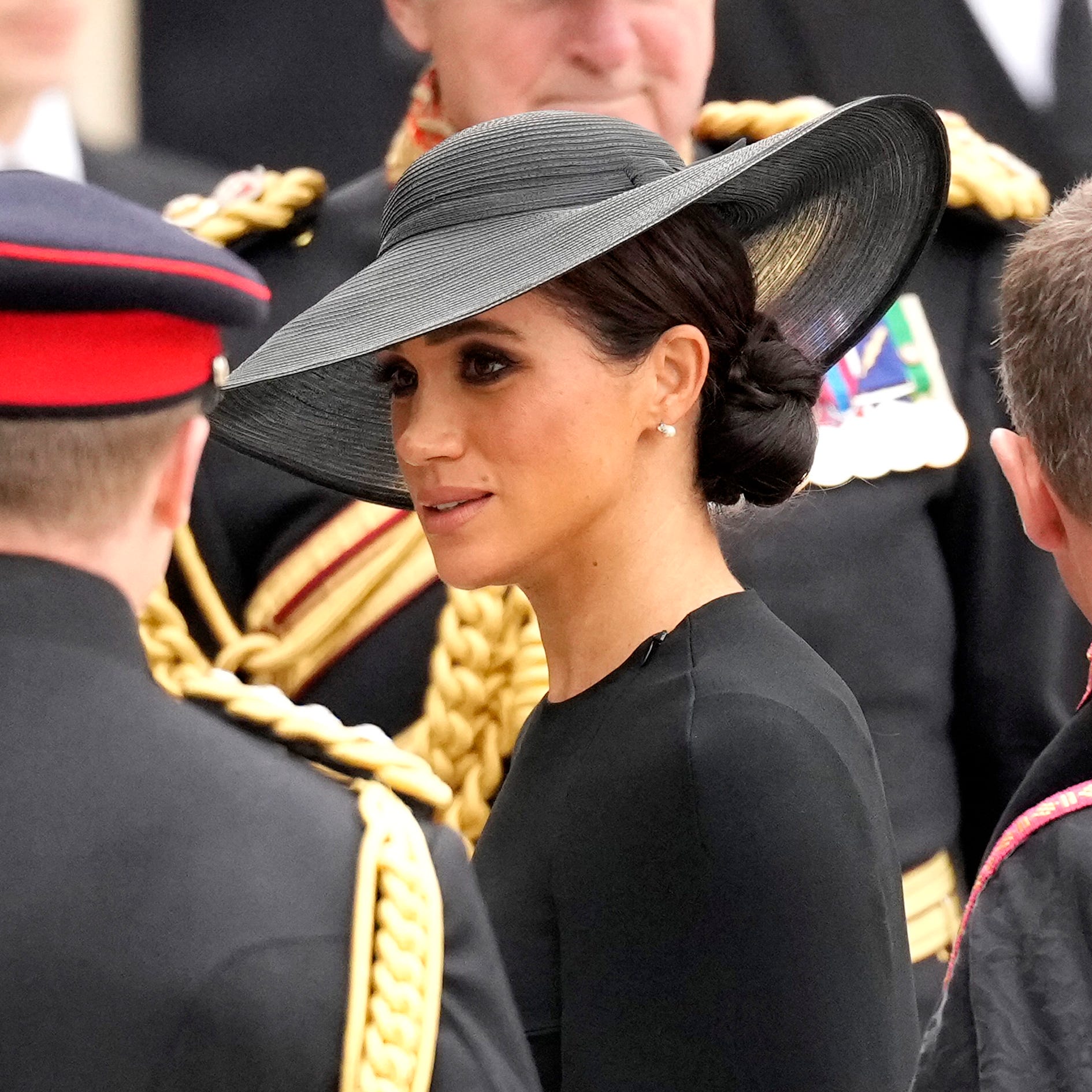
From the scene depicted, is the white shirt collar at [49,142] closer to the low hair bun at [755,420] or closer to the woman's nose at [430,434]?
the woman's nose at [430,434]

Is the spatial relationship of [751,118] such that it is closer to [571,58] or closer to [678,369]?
[571,58]

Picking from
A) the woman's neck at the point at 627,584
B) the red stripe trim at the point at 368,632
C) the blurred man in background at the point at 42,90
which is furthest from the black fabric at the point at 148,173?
the woman's neck at the point at 627,584

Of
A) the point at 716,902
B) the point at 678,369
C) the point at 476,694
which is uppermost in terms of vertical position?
the point at 678,369

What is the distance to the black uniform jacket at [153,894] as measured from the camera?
830 millimetres

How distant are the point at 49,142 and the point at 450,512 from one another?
2.01 feet

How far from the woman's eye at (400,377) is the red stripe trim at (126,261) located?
0.32 m

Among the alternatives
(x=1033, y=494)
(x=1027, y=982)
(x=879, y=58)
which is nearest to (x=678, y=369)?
(x=1033, y=494)

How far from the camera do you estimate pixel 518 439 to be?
1205mm

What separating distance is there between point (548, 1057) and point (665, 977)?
112mm

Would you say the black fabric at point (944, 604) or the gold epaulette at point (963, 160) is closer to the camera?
Result: the black fabric at point (944, 604)

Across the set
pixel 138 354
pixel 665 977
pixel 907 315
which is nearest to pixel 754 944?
pixel 665 977

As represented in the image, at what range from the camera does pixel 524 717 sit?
5.07ft

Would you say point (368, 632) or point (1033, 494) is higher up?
point (1033, 494)

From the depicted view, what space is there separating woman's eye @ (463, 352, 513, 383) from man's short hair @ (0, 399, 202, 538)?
345mm
